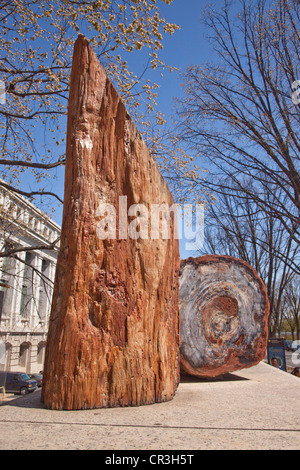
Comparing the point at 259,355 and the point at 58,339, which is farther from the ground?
the point at 58,339

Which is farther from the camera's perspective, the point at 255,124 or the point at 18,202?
the point at 18,202

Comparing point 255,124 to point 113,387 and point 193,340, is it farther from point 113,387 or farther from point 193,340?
point 113,387

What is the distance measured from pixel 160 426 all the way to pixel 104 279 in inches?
39.9

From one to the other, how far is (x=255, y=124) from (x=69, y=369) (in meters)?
5.47

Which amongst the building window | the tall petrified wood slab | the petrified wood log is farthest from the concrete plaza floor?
the building window

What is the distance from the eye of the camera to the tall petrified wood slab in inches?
92.1

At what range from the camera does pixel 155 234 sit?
296 centimetres

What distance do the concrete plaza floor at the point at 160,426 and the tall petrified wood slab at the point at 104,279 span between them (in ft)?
0.59

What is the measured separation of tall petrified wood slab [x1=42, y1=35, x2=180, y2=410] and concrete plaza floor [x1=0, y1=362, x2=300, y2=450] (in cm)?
18

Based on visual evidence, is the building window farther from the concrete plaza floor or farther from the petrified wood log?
the concrete plaza floor

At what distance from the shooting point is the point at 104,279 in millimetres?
2539
